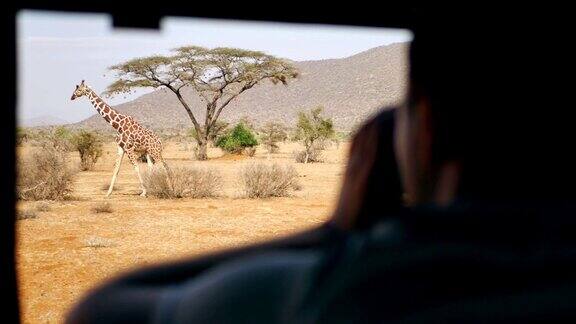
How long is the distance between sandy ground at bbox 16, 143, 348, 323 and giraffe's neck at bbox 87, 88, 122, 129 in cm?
122

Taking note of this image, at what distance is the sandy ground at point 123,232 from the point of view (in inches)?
230

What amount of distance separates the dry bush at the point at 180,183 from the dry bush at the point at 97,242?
12.9 feet

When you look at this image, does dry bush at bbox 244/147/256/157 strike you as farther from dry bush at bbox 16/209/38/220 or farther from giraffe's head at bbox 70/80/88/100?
dry bush at bbox 16/209/38/220

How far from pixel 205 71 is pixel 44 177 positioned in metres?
13.8

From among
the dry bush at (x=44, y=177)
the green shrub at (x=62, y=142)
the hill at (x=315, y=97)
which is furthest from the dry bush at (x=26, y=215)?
the hill at (x=315, y=97)

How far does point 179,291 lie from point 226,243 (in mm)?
7046

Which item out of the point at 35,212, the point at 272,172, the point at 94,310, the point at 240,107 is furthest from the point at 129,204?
the point at 240,107

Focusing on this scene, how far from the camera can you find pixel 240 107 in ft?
240

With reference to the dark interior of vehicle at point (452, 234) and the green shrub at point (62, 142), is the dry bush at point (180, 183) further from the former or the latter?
the dark interior of vehicle at point (452, 234)

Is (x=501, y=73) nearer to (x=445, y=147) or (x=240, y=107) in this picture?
(x=445, y=147)

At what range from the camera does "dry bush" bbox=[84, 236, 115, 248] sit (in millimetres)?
7344

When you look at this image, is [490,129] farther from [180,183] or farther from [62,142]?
[62,142]

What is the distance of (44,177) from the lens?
1130 centimetres

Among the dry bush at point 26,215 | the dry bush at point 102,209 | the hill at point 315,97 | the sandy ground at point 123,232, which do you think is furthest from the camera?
the hill at point 315,97
